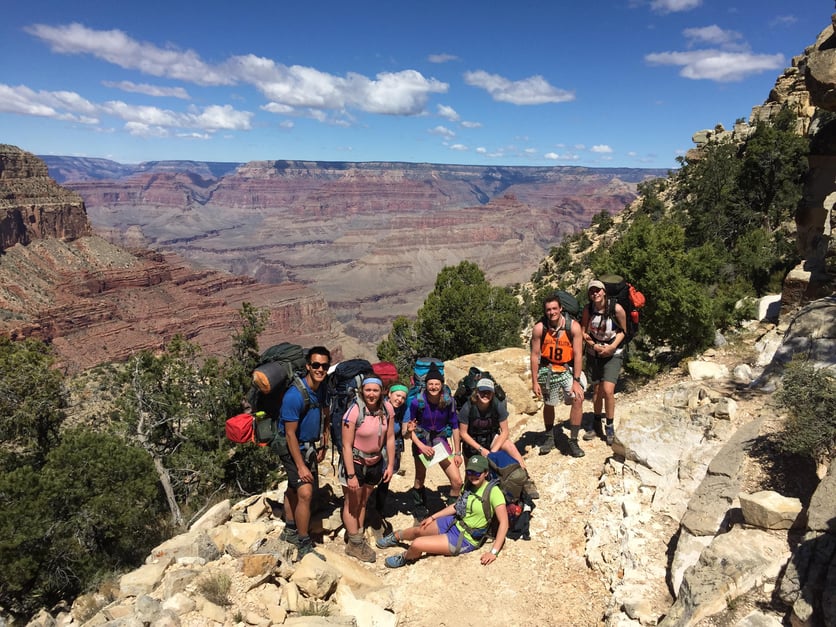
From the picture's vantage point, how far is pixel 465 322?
21016 mm

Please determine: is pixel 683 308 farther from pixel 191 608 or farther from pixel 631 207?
pixel 631 207

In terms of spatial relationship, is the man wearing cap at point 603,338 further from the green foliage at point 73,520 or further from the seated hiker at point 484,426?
the green foliage at point 73,520

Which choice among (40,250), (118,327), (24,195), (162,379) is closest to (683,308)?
(162,379)

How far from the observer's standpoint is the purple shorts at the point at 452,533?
18.0 ft

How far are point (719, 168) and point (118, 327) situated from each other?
85245 mm

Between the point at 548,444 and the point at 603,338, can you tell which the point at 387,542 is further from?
the point at 603,338

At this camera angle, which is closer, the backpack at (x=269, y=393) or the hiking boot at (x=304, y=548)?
the backpack at (x=269, y=393)

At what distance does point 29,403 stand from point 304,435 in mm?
14418

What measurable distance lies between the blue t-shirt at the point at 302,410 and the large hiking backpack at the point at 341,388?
0.45 feet

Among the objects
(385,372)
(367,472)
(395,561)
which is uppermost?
(385,372)

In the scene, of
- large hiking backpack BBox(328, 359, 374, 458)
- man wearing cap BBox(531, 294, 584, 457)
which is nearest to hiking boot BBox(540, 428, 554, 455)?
man wearing cap BBox(531, 294, 584, 457)

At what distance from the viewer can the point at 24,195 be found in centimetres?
9806

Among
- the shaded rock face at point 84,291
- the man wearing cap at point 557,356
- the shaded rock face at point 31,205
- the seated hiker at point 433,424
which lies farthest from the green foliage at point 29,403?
the shaded rock face at point 31,205

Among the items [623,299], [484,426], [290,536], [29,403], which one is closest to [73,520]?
[29,403]
